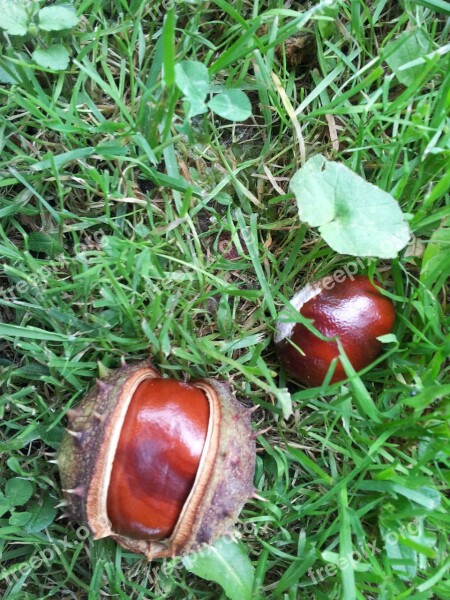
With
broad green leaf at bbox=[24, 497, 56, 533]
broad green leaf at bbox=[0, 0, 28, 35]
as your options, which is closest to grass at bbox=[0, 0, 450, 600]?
broad green leaf at bbox=[24, 497, 56, 533]

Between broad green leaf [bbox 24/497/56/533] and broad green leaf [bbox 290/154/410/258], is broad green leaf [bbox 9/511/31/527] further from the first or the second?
broad green leaf [bbox 290/154/410/258]

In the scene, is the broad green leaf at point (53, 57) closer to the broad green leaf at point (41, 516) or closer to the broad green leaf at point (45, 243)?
the broad green leaf at point (45, 243)

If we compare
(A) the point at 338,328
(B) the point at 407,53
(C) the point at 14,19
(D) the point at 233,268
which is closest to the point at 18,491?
(D) the point at 233,268

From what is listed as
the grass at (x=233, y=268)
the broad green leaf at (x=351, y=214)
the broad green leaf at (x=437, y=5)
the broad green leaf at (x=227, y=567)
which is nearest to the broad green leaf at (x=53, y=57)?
the grass at (x=233, y=268)

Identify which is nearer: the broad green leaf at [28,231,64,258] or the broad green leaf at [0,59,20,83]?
the broad green leaf at [0,59,20,83]

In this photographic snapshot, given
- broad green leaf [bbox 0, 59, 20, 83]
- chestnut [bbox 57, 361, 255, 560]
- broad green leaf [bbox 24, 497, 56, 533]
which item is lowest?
broad green leaf [bbox 24, 497, 56, 533]

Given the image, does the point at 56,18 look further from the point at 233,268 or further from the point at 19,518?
the point at 19,518

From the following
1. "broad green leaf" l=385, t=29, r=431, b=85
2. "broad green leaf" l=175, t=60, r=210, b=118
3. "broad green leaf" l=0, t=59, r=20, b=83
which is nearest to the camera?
"broad green leaf" l=175, t=60, r=210, b=118
